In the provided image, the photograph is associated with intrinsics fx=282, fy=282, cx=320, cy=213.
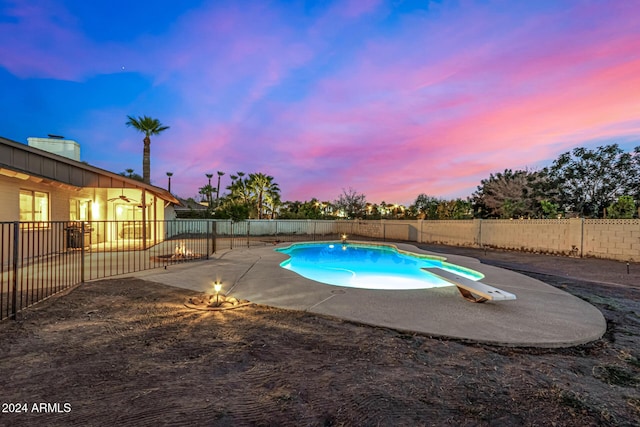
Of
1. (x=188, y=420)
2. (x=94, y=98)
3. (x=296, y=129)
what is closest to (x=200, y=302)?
(x=188, y=420)

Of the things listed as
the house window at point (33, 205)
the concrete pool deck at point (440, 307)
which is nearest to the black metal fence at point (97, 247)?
the house window at point (33, 205)

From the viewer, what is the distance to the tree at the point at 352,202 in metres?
30.5

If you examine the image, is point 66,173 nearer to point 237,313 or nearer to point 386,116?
point 237,313

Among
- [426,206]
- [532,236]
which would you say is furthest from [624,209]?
[426,206]

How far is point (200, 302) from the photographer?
15.7 ft

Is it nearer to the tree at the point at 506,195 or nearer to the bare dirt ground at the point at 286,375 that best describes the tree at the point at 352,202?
the tree at the point at 506,195

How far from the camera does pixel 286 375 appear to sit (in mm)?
2559

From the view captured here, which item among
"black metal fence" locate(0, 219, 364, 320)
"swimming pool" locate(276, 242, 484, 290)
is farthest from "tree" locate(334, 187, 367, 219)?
"swimming pool" locate(276, 242, 484, 290)

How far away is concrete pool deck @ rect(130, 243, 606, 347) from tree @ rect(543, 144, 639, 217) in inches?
562

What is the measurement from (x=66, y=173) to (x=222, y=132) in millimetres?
13423

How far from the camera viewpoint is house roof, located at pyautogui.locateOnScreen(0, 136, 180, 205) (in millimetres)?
6785

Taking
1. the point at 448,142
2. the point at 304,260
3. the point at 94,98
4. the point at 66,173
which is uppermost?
the point at 94,98

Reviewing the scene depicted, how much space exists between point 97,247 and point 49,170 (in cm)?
285

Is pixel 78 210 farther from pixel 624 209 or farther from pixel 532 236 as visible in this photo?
pixel 624 209
